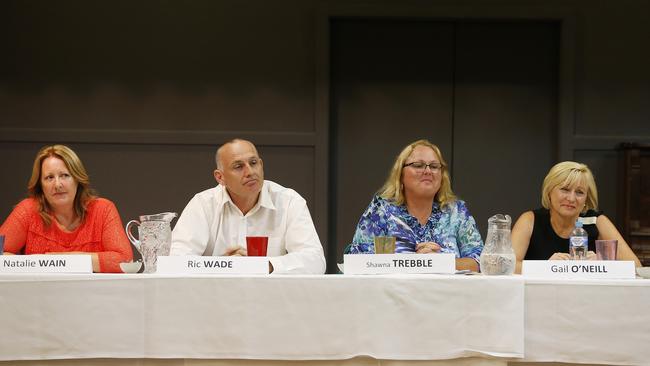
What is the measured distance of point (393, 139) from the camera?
5016 millimetres

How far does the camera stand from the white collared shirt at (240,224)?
9.08ft

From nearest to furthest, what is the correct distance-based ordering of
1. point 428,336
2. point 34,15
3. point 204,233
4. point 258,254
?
point 428,336, point 258,254, point 204,233, point 34,15

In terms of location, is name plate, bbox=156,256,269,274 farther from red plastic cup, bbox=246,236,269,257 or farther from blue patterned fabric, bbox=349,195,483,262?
blue patterned fabric, bbox=349,195,483,262

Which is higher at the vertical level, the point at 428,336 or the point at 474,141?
the point at 474,141

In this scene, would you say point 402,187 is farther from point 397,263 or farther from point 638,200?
point 638,200

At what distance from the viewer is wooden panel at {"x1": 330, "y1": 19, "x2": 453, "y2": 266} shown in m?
4.99

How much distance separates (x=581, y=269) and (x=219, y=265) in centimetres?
101

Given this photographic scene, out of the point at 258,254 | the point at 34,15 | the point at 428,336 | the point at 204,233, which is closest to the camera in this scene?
the point at 428,336

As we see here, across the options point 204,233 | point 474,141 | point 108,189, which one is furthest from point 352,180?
point 204,233

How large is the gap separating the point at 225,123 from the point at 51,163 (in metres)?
2.09

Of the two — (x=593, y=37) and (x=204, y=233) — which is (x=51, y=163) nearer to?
(x=204, y=233)

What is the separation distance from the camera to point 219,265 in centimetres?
210

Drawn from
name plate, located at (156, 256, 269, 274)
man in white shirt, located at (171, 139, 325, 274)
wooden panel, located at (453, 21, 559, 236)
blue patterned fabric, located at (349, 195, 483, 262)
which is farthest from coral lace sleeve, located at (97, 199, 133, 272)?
wooden panel, located at (453, 21, 559, 236)

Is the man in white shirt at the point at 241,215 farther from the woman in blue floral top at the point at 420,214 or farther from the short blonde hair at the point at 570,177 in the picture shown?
the short blonde hair at the point at 570,177
